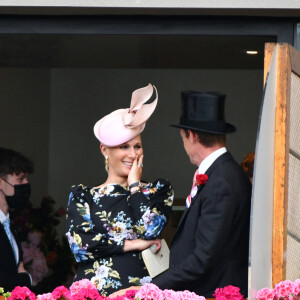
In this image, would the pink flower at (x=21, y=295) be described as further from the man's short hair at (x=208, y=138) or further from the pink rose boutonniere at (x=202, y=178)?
the man's short hair at (x=208, y=138)

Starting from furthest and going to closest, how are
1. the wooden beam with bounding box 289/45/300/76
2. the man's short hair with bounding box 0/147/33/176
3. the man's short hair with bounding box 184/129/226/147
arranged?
the man's short hair with bounding box 0/147/33/176, the man's short hair with bounding box 184/129/226/147, the wooden beam with bounding box 289/45/300/76

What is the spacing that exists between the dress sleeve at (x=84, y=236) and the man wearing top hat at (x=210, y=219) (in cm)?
34

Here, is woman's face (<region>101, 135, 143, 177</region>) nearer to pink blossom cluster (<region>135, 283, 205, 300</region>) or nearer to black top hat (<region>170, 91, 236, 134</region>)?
black top hat (<region>170, 91, 236, 134</region>)

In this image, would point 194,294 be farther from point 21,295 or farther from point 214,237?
point 21,295

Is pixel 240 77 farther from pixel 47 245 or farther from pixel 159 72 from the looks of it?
pixel 47 245

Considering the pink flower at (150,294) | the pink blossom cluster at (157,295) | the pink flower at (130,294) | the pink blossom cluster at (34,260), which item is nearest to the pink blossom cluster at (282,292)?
the pink blossom cluster at (157,295)

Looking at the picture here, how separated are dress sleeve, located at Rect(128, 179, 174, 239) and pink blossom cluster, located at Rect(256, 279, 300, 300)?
82 centimetres

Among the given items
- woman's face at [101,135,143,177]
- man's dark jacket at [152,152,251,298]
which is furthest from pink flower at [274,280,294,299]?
woman's face at [101,135,143,177]

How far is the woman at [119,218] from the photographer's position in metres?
4.11

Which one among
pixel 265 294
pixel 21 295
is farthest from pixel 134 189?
pixel 265 294

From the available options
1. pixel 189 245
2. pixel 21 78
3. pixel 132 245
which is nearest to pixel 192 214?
pixel 189 245

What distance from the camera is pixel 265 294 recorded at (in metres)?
3.40

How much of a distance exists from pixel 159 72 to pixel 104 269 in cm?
530

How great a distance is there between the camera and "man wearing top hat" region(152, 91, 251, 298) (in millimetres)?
3748
